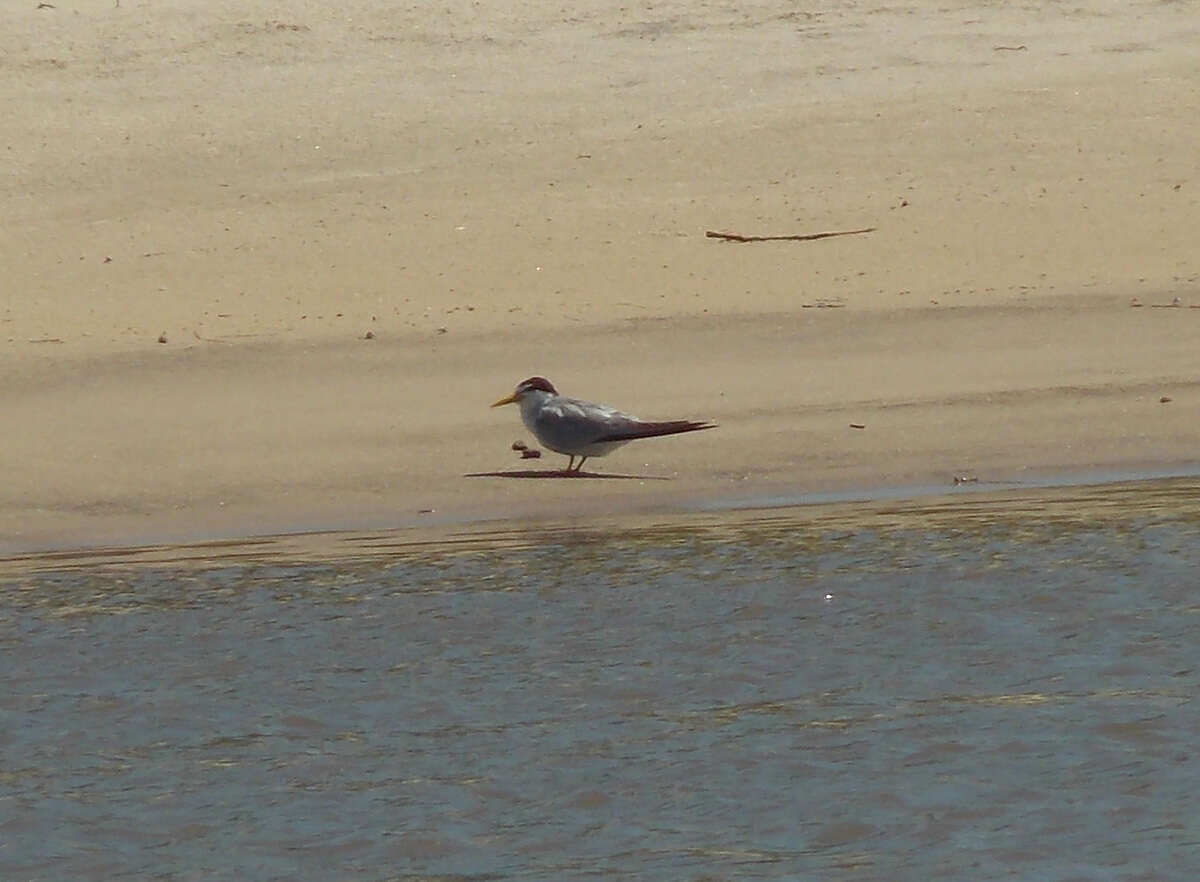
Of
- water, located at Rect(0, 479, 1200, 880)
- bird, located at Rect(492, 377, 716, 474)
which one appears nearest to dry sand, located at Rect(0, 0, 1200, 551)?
bird, located at Rect(492, 377, 716, 474)

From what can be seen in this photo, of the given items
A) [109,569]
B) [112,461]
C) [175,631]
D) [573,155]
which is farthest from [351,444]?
[573,155]

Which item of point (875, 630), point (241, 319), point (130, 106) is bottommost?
point (875, 630)

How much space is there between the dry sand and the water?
60 centimetres

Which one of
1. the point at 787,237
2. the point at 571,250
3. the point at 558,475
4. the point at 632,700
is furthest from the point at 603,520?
the point at 787,237

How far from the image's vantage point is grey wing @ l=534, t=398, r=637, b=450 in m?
7.59

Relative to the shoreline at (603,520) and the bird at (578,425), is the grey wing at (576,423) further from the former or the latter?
the shoreline at (603,520)

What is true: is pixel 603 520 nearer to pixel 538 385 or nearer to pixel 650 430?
pixel 650 430

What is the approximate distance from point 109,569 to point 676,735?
86.0 inches

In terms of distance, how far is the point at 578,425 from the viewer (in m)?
7.62

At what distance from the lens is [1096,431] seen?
26.4ft

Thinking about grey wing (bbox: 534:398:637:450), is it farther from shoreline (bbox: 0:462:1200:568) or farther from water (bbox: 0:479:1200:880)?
water (bbox: 0:479:1200:880)

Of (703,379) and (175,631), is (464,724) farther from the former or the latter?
(703,379)

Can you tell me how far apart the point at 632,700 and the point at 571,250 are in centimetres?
466

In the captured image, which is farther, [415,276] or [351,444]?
[415,276]
